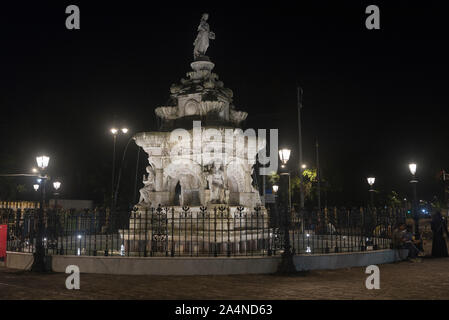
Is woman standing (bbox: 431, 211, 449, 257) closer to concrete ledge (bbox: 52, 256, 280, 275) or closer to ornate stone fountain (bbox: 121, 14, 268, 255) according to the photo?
ornate stone fountain (bbox: 121, 14, 268, 255)

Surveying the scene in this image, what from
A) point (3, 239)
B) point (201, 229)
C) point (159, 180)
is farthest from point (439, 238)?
point (3, 239)

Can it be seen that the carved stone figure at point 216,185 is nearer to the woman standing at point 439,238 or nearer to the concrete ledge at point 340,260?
the concrete ledge at point 340,260

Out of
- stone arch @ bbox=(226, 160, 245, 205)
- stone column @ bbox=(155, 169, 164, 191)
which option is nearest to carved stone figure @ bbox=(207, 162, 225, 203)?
stone arch @ bbox=(226, 160, 245, 205)

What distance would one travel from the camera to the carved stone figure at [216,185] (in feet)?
47.1

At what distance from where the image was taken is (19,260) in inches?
486

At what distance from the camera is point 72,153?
151 ft

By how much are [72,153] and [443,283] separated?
138ft

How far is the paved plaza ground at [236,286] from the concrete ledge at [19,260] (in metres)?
0.56

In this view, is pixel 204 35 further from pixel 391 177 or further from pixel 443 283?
pixel 391 177

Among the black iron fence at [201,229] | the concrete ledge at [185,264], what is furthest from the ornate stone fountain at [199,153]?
the concrete ledge at [185,264]

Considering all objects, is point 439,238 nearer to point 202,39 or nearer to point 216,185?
point 216,185

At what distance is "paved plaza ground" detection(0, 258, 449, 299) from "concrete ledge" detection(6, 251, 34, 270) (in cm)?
56

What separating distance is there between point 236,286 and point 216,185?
5.52 metres
